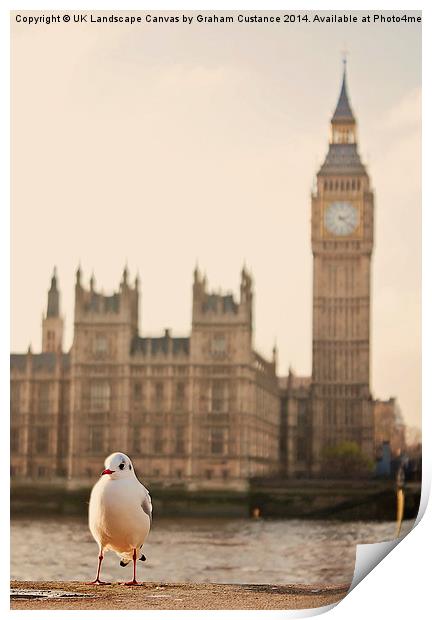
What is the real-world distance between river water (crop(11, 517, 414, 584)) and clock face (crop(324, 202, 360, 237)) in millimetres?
1893

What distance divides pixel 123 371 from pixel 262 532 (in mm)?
1795

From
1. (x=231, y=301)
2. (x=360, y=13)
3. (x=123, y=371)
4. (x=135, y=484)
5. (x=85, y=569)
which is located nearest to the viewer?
(x=135, y=484)

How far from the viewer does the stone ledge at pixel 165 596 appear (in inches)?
174

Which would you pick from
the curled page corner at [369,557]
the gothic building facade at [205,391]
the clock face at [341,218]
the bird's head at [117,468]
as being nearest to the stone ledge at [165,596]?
the curled page corner at [369,557]

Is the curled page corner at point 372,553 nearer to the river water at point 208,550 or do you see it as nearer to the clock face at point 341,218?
the river water at point 208,550

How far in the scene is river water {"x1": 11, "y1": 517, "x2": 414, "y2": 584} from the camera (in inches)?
294

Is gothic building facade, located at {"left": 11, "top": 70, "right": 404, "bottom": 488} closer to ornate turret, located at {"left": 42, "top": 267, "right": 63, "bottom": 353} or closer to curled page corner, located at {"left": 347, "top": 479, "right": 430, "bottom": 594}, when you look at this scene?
ornate turret, located at {"left": 42, "top": 267, "right": 63, "bottom": 353}

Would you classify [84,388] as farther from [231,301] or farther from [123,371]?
[231,301]

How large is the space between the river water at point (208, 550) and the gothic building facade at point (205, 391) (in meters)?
0.43

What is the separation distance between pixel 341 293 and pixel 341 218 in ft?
1.81

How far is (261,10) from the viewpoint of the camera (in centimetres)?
509

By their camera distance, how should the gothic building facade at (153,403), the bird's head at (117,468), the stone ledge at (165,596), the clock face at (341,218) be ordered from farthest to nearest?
the gothic building facade at (153,403), the clock face at (341,218), the stone ledge at (165,596), the bird's head at (117,468)

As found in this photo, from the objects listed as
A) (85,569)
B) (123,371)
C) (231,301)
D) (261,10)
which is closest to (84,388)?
(123,371)

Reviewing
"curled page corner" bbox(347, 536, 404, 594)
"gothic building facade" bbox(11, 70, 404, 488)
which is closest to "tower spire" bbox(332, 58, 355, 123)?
"gothic building facade" bbox(11, 70, 404, 488)
